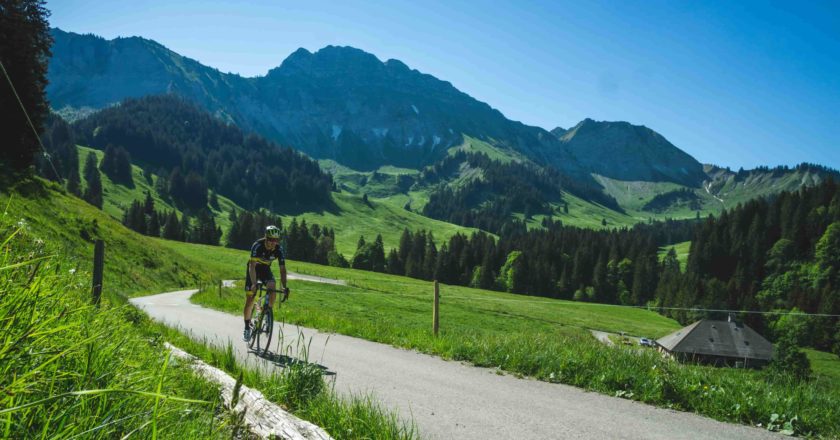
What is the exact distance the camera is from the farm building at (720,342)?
78.2 metres

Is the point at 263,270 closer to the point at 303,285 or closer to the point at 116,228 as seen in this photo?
the point at 116,228

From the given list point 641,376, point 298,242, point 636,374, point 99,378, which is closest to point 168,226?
point 298,242

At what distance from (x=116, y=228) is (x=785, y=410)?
51031 mm

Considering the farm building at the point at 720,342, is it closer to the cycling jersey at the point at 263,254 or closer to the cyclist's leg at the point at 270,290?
the cycling jersey at the point at 263,254

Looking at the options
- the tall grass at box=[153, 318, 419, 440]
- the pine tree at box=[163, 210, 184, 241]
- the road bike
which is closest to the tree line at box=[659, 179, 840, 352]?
the road bike

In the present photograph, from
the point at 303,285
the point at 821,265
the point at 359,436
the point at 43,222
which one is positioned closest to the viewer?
the point at 359,436

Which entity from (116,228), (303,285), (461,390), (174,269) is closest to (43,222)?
(116,228)

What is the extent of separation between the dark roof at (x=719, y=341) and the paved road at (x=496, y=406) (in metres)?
79.4

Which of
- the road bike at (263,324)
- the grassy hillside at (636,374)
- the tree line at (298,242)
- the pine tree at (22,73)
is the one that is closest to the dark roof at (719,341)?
the grassy hillside at (636,374)

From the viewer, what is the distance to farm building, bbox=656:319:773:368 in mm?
78188

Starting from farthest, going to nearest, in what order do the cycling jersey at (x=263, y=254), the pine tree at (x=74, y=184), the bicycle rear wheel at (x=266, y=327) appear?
the pine tree at (x=74, y=184) < the cycling jersey at (x=263, y=254) < the bicycle rear wheel at (x=266, y=327)

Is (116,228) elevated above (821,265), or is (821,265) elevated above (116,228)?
(821,265)

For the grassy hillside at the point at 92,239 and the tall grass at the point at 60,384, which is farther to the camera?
the grassy hillside at the point at 92,239

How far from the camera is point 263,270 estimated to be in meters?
12.3
